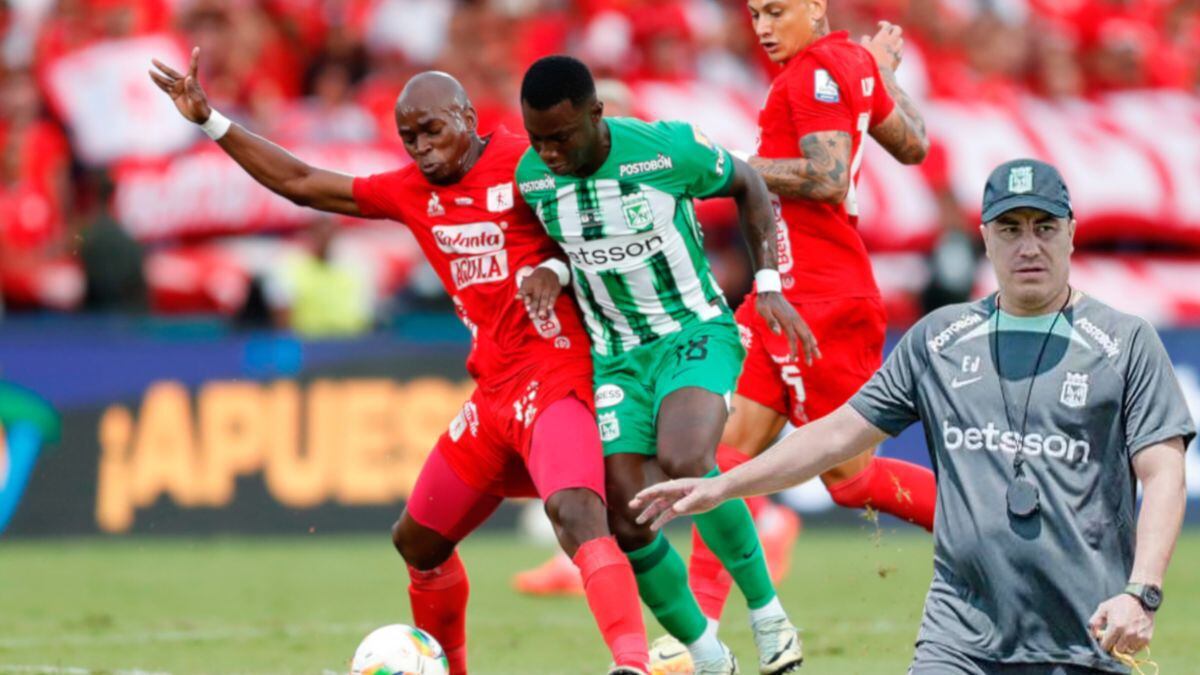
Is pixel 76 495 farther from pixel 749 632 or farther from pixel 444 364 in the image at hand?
pixel 749 632

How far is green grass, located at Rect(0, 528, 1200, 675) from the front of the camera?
9.24m

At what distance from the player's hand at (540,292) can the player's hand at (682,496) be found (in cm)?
172

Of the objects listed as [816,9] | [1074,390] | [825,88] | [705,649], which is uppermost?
[816,9]

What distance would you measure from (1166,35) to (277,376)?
13.0 m

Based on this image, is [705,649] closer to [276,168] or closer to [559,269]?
[559,269]

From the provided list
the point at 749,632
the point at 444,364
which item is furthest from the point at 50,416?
the point at 749,632

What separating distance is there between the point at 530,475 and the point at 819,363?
1.57 meters

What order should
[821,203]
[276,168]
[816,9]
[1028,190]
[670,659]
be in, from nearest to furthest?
[1028,190], [276,168], [670,659], [821,203], [816,9]

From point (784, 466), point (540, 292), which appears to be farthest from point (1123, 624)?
point (540, 292)

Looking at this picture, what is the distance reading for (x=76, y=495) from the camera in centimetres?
1452

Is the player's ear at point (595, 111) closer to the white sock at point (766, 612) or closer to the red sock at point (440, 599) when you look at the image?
the red sock at point (440, 599)

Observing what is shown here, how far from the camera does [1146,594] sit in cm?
530

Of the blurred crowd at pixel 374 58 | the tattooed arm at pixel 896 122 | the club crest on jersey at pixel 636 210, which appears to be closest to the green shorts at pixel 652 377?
the club crest on jersey at pixel 636 210

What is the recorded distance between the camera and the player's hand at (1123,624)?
17.2ft
